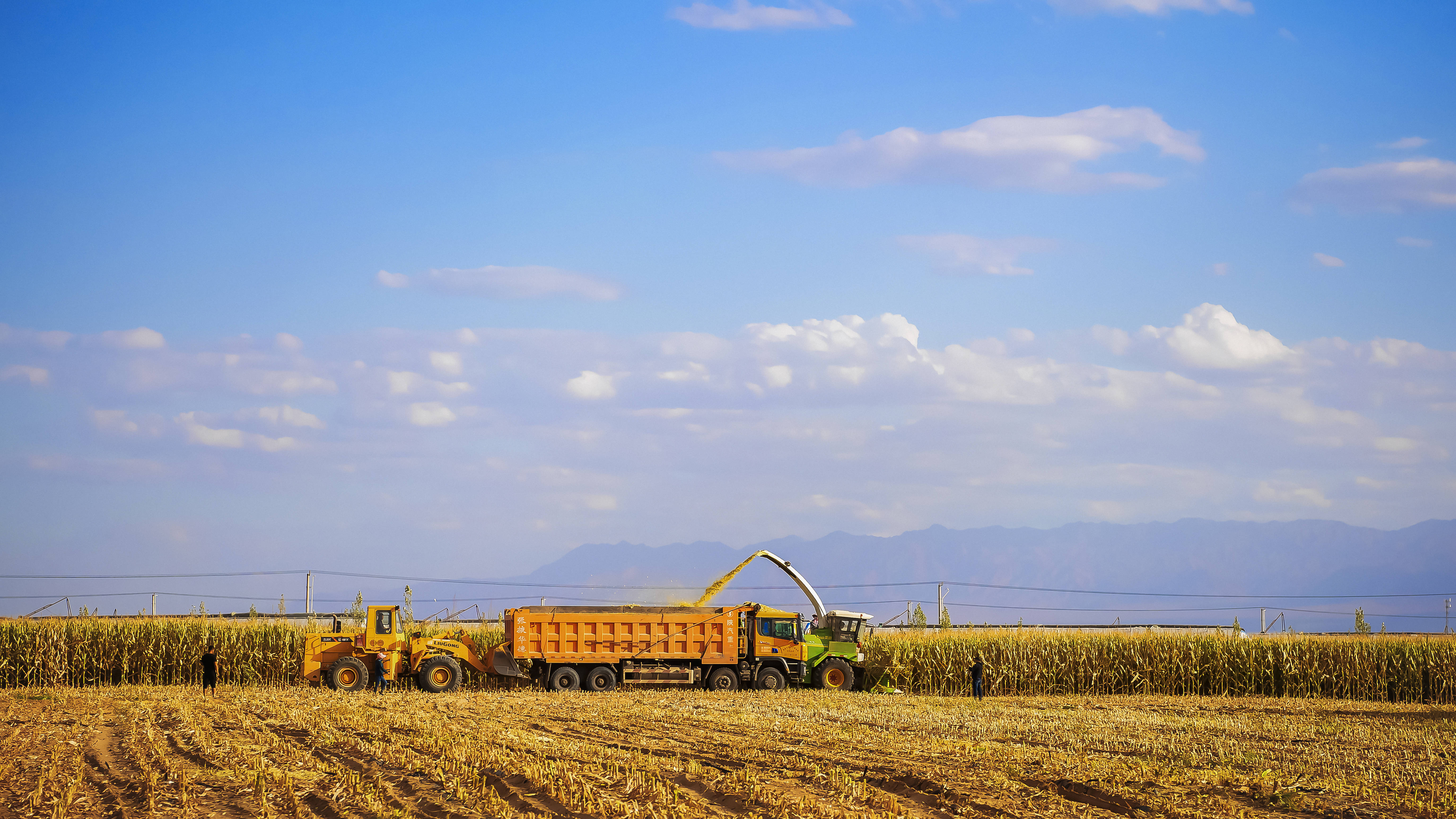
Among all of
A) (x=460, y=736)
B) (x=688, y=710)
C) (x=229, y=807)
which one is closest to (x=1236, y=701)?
(x=688, y=710)

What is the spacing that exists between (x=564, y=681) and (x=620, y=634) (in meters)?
1.96

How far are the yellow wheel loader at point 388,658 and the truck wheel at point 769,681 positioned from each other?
6.70 meters

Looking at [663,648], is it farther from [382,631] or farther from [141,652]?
[141,652]

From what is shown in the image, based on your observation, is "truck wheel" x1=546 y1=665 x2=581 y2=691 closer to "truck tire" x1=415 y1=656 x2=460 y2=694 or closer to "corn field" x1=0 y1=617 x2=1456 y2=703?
"truck tire" x1=415 y1=656 x2=460 y2=694

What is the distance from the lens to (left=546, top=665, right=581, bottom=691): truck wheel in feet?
107

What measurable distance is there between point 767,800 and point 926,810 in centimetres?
170

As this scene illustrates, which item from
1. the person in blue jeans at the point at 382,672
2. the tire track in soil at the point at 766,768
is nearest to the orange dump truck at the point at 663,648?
the person in blue jeans at the point at 382,672

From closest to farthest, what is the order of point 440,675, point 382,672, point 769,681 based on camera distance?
point 382,672 → point 440,675 → point 769,681

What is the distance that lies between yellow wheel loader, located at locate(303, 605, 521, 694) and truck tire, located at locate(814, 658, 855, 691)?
8456mm

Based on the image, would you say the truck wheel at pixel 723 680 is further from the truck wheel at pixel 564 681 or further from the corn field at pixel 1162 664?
the corn field at pixel 1162 664

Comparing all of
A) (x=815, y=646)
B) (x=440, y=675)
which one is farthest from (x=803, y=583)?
(x=440, y=675)

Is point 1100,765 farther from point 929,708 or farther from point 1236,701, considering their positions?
point 1236,701

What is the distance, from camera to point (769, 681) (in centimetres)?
3350

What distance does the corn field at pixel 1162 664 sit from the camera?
34.3 meters
